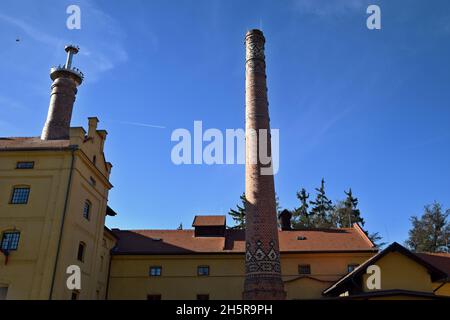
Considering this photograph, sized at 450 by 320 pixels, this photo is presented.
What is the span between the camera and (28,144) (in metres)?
25.8

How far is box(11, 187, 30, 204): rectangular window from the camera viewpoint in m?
23.6

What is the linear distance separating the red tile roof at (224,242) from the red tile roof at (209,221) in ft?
3.48

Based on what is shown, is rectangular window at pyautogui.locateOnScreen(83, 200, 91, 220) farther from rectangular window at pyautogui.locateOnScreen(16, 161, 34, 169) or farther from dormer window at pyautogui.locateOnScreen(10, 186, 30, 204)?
rectangular window at pyautogui.locateOnScreen(16, 161, 34, 169)

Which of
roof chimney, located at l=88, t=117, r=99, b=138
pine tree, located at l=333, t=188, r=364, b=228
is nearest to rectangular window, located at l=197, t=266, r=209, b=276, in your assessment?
roof chimney, located at l=88, t=117, r=99, b=138

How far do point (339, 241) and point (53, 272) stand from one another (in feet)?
68.2

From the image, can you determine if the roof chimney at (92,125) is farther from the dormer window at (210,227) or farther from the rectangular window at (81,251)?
the dormer window at (210,227)

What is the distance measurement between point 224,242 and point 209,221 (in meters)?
2.52

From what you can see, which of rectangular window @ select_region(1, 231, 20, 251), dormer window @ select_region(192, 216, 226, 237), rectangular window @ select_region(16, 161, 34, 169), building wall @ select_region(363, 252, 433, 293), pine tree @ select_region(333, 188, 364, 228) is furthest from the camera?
pine tree @ select_region(333, 188, 364, 228)

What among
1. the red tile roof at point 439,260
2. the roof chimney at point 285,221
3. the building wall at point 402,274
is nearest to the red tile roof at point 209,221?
the roof chimney at point 285,221

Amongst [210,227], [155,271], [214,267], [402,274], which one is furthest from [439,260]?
[155,271]

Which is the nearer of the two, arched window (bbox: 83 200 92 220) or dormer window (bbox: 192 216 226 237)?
arched window (bbox: 83 200 92 220)

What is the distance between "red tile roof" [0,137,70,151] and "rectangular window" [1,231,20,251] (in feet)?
16.3
